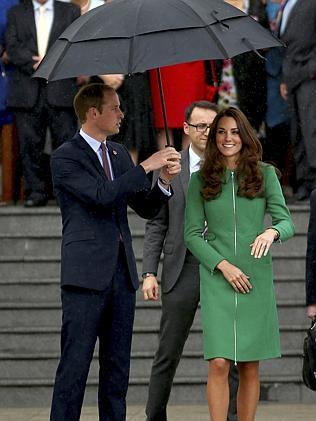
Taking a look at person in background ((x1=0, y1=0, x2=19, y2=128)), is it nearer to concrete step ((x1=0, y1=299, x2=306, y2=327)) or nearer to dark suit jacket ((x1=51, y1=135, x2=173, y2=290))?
concrete step ((x1=0, y1=299, x2=306, y2=327))

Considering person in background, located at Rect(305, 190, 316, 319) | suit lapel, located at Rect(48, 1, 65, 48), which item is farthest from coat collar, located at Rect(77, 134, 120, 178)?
suit lapel, located at Rect(48, 1, 65, 48)

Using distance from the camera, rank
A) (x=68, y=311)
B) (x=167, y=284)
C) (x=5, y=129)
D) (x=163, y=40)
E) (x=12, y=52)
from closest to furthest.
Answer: (x=163, y=40), (x=68, y=311), (x=167, y=284), (x=12, y=52), (x=5, y=129)

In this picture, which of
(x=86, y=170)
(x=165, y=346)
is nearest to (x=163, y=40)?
(x=86, y=170)

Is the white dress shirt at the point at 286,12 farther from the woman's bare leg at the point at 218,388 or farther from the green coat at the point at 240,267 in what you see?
the woman's bare leg at the point at 218,388

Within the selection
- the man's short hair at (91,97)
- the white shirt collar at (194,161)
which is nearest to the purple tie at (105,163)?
the man's short hair at (91,97)

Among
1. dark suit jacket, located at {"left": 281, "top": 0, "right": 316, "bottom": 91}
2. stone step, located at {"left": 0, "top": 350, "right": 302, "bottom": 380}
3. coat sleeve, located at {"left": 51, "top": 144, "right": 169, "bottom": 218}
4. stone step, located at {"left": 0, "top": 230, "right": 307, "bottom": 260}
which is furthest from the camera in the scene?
dark suit jacket, located at {"left": 281, "top": 0, "right": 316, "bottom": 91}

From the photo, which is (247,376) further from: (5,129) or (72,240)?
(5,129)

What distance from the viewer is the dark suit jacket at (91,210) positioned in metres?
7.88

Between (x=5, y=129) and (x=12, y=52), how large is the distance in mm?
1575

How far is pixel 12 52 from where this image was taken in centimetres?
1303

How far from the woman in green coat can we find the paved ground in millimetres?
1916

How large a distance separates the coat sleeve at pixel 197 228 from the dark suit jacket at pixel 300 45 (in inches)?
173

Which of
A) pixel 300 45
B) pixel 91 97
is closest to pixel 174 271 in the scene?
pixel 91 97

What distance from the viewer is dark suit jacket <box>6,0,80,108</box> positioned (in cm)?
1302
